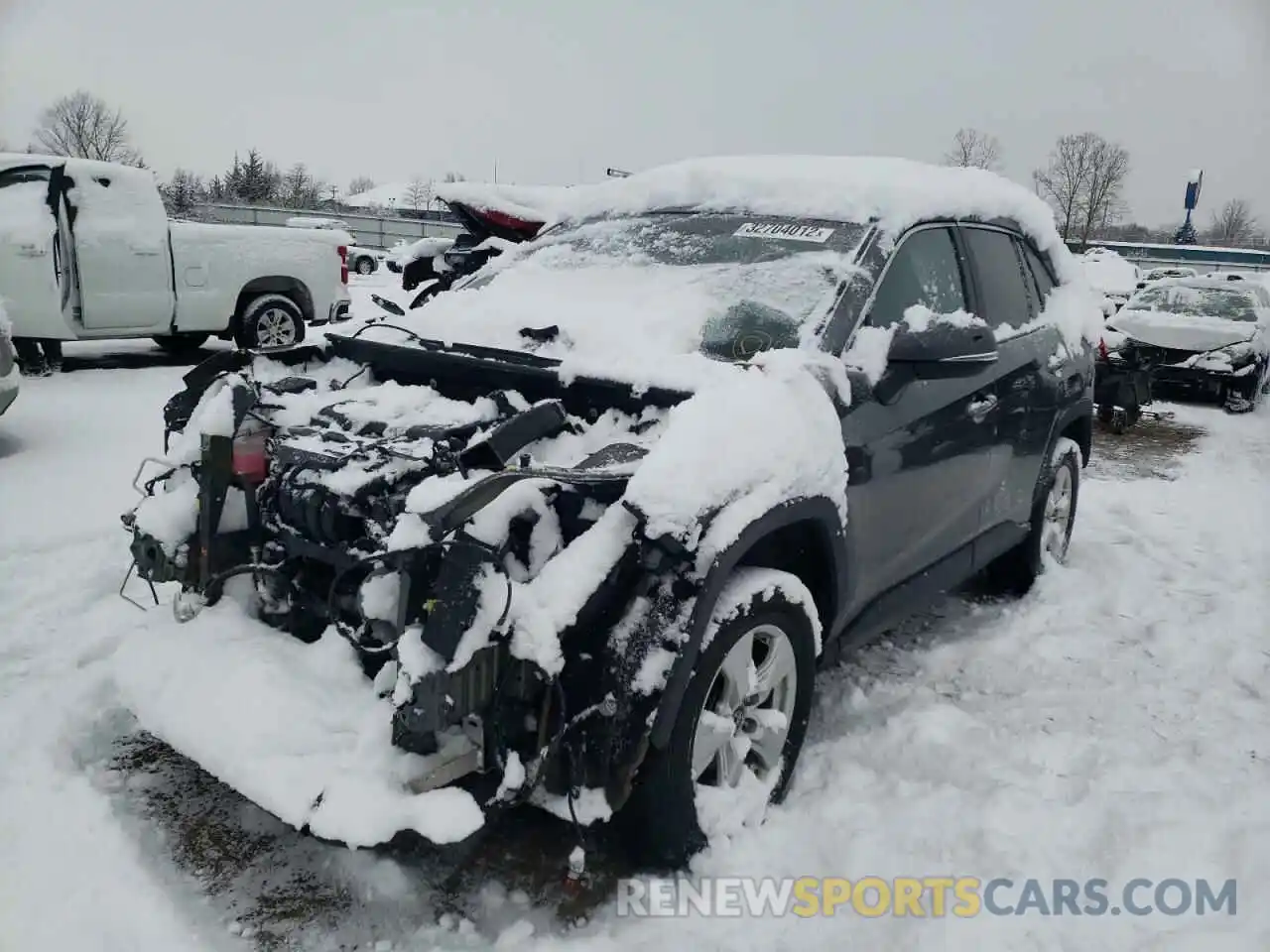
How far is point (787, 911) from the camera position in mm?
2549

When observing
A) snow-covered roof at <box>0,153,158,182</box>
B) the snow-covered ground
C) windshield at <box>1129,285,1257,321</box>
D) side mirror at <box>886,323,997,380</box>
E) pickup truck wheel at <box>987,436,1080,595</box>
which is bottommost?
the snow-covered ground

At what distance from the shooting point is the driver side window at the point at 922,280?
3.24 metres

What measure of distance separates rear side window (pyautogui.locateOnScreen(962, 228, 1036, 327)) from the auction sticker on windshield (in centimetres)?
87

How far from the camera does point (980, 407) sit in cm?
370

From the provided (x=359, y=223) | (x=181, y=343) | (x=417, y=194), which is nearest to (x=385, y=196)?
(x=417, y=194)

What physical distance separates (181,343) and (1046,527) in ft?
33.0

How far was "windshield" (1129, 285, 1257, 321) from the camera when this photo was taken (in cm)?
1172

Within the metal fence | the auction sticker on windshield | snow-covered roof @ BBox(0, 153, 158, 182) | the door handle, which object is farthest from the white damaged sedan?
the metal fence

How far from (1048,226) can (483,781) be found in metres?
3.92

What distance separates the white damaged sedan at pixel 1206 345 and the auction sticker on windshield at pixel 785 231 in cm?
877

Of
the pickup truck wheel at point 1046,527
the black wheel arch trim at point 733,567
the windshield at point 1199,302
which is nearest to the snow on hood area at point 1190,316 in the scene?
the windshield at point 1199,302

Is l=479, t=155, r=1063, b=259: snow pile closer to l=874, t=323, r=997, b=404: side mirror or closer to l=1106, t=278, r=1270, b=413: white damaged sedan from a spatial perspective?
l=874, t=323, r=997, b=404: side mirror

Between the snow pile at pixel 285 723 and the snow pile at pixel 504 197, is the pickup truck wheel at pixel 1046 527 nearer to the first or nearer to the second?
the snow pile at pixel 504 197

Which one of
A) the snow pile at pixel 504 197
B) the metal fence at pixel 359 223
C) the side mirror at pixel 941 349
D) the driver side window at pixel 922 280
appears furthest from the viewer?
the metal fence at pixel 359 223
